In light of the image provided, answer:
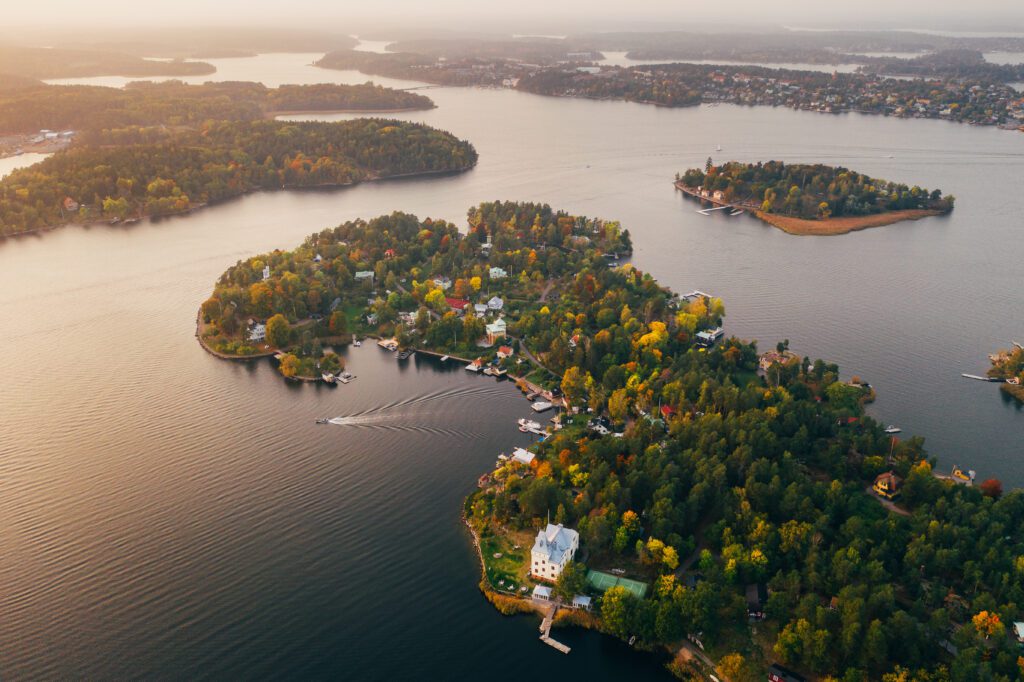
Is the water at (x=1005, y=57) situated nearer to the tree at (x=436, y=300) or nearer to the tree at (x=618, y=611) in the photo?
Answer: the tree at (x=436, y=300)

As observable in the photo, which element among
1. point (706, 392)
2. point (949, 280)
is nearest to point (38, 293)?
point (706, 392)

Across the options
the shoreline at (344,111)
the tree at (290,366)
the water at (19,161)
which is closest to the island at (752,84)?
the shoreline at (344,111)

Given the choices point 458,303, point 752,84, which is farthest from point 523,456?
→ point 752,84

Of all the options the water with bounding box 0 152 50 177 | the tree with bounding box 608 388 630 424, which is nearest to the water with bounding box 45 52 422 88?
the water with bounding box 0 152 50 177

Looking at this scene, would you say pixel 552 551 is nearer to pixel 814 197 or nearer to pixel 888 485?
pixel 888 485

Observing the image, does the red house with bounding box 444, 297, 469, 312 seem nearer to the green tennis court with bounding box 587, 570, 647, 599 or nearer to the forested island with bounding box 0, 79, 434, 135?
the green tennis court with bounding box 587, 570, 647, 599

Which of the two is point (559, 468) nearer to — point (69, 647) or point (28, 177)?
point (69, 647)
